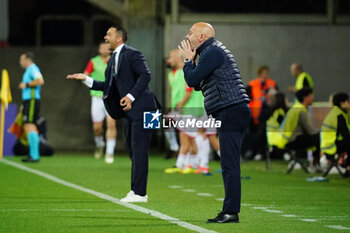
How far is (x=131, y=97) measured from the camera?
11648 millimetres

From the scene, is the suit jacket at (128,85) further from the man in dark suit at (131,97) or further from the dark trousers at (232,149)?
the dark trousers at (232,149)

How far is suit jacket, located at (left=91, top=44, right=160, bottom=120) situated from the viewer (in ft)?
38.8

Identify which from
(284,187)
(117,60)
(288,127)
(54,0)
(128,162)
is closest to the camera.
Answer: (117,60)

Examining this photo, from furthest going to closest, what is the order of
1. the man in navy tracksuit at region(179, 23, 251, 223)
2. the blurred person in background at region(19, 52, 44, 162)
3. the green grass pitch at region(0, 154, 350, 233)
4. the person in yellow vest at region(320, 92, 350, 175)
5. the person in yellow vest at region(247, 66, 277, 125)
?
the person in yellow vest at region(247, 66, 277, 125), the blurred person in background at region(19, 52, 44, 162), the person in yellow vest at region(320, 92, 350, 175), the man in navy tracksuit at region(179, 23, 251, 223), the green grass pitch at region(0, 154, 350, 233)

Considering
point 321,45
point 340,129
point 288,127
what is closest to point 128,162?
point 288,127

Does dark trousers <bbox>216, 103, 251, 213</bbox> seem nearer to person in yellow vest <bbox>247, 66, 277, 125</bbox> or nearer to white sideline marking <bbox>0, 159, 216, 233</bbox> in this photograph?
white sideline marking <bbox>0, 159, 216, 233</bbox>

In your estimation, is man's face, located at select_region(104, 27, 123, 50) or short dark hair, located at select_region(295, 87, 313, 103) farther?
short dark hair, located at select_region(295, 87, 313, 103)

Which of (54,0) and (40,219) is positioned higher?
(54,0)

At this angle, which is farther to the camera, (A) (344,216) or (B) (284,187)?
(B) (284,187)

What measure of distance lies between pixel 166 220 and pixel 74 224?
934mm

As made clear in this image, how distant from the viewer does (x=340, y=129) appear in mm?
15883

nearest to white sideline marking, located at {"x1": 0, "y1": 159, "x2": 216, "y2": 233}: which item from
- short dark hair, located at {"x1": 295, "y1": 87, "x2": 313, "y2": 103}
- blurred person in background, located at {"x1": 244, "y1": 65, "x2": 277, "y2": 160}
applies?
short dark hair, located at {"x1": 295, "y1": 87, "x2": 313, "y2": 103}

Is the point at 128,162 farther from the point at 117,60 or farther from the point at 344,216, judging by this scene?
the point at 344,216

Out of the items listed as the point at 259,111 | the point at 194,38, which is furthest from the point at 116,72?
the point at 259,111
